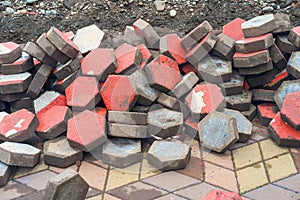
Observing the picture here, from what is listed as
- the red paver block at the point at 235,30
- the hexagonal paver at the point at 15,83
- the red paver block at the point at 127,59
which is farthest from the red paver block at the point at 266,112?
the hexagonal paver at the point at 15,83

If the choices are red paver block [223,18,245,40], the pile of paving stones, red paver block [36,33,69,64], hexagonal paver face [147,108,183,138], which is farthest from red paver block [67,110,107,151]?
red paver block [223,18,245,40]

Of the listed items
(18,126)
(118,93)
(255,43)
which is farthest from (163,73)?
(18,126)

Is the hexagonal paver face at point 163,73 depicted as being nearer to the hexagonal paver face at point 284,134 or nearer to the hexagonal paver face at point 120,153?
the hexagonal paver face at point 120,153

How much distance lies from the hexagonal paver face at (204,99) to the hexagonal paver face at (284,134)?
A: 52 cm

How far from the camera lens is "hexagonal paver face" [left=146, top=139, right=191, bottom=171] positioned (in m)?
3.51

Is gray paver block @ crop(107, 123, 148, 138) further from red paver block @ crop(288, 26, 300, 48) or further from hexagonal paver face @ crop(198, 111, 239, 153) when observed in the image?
red paver block @ crop(288, 26, 300, 48)

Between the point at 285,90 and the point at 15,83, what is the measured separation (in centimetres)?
263

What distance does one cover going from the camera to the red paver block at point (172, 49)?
4.33 metres

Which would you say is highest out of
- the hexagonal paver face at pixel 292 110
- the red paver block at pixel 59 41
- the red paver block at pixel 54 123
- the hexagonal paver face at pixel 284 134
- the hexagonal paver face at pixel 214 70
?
the red paver block at pixel 59 41

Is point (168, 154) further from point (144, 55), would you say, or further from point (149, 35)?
point (149, 35)

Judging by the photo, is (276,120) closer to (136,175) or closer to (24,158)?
(136,175)

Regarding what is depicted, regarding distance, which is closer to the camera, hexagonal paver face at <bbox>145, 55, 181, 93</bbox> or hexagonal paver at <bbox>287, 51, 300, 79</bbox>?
hexagonal paver face at <bbox>145, 55, 181, 93</bbox>

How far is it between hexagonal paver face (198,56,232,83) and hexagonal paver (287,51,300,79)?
59cm

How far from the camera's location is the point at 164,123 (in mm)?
3832
